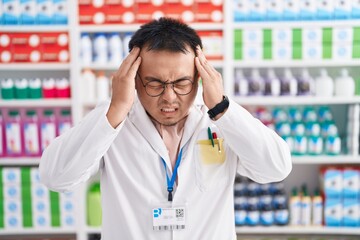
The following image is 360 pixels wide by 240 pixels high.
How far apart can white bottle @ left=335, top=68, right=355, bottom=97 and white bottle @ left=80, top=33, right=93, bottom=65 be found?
200 cm

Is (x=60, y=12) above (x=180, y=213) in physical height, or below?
above

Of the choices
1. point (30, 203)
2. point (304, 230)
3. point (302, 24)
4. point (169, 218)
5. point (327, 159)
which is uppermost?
point (302, 24)

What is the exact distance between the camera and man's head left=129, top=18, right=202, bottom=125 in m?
1.46

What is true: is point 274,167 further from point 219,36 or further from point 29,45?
point 29,45

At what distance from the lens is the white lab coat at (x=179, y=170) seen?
1.48 meters

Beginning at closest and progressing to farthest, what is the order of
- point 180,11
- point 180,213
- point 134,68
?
1. point 134,68
2. point 180,213
3. point 180,11

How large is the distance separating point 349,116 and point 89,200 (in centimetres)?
227

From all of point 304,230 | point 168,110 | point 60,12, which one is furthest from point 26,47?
point 304,230

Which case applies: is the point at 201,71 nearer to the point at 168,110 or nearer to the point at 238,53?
the point at 168,110

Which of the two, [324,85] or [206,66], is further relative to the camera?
[324,85]

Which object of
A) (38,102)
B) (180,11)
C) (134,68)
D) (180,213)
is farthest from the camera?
(38,102)

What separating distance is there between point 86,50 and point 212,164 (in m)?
2.29

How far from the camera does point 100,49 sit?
3.59 metres

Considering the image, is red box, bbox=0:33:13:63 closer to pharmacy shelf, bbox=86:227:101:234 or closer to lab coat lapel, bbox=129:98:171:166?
pharmacy shelf, bbox=86:227:101:234
